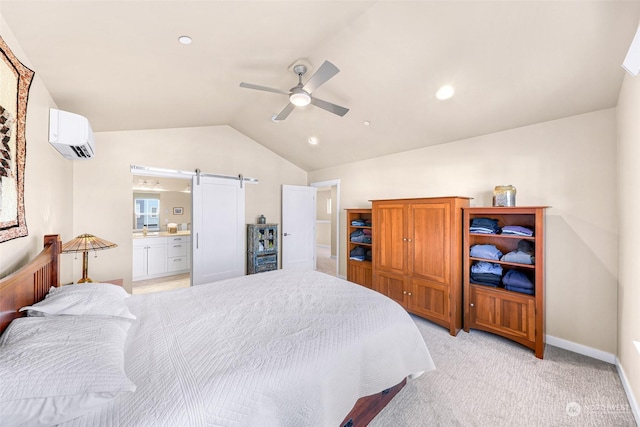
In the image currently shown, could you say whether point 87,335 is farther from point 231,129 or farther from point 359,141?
point 231,129

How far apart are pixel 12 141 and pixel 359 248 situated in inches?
159

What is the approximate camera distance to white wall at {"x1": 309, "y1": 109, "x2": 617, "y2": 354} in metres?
2.43

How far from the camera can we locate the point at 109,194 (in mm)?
3598

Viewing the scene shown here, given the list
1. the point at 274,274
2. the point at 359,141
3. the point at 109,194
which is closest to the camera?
the point at 274,274

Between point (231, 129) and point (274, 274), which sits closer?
point (274, 274)

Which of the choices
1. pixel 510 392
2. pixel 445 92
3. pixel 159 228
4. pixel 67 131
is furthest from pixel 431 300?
pixel 159 228

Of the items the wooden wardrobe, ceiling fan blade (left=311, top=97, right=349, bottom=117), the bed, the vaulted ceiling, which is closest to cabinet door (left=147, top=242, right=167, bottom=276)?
the vaulted ceiling

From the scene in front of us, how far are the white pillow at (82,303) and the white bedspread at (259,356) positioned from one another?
187 mm

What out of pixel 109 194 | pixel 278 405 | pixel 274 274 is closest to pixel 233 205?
pixel 109 194

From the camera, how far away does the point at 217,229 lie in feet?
15.0

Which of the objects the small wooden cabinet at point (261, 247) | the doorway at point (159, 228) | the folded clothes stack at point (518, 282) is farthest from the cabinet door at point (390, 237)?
the doorway at point (159, 228)

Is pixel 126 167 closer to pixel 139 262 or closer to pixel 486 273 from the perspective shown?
pixel 139 262

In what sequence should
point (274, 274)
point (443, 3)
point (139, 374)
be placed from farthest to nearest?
point (274, 274) → point (443, 3) → point (139, 374)

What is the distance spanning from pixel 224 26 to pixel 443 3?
1.55 meters
